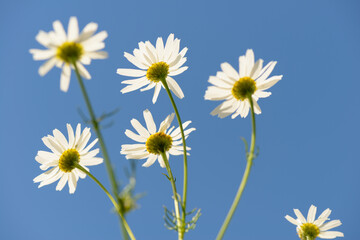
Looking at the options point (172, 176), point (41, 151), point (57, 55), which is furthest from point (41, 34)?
point (41, 151)

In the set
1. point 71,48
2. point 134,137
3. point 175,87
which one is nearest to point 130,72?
point 175,87

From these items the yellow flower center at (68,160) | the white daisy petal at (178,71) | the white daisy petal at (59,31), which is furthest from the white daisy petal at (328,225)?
the white daisy petal at (59,31)

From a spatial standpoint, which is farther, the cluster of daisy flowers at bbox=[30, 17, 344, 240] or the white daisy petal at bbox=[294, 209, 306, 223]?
the white daisy petal at bbox=[294, 209, 306, 223]

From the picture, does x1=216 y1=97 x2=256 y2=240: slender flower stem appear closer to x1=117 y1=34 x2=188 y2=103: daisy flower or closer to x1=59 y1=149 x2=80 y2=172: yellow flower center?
x1=117 y1=34 x2=188 y2=103: daisy flower

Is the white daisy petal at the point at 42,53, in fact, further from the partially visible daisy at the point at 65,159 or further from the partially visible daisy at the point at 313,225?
the partially visible daisy at the point at 313,225

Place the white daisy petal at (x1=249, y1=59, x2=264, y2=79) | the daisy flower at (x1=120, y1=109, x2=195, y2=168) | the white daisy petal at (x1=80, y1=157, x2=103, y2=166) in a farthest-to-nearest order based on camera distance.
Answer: the daisy flower at (x1=120, y1=109, x2=195, y2=168) → the white daisy petal at (x1=80, y1=157, x2=103, y2=166) → the white daisy petal at (x1=249, y1=59, x2=264, y2=79)

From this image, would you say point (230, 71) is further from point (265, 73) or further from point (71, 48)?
point (71, 48)

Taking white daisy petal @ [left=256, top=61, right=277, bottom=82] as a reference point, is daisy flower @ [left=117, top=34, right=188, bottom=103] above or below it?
above

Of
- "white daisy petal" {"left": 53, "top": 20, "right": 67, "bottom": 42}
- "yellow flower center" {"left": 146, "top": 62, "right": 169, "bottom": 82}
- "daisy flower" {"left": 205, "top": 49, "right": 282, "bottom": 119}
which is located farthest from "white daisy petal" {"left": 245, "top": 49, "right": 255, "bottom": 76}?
"white daisy petal" {"left": 53, "top": 20, "right": 67, "bottom": 42}
